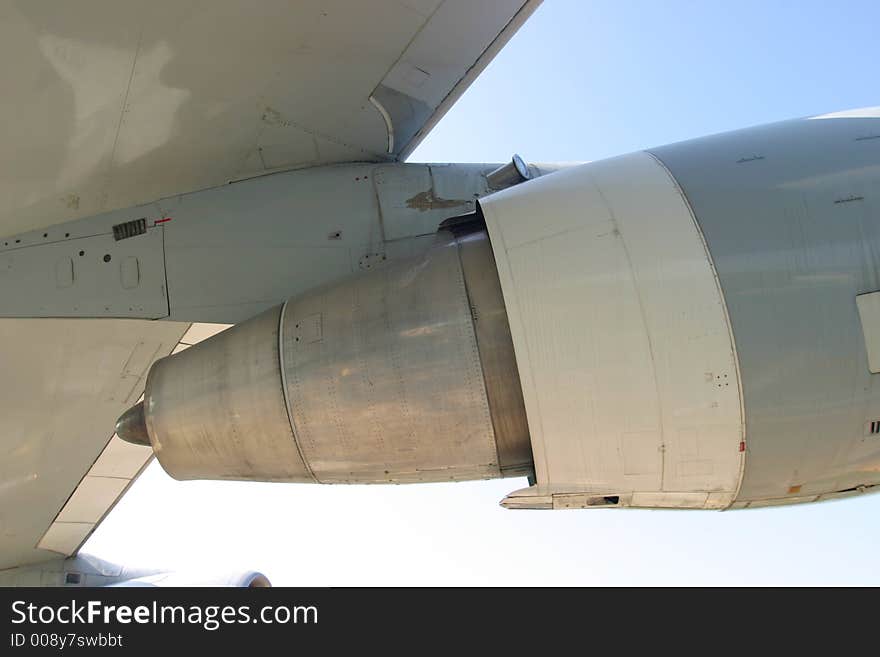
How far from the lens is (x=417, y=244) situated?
3648mm

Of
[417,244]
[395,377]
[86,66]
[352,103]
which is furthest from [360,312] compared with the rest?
[86,66]

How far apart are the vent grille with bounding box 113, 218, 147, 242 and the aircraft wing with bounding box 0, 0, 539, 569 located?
0.13 meters

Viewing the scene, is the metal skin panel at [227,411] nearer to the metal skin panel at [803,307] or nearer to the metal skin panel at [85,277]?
the metal skin panel at [85,277]

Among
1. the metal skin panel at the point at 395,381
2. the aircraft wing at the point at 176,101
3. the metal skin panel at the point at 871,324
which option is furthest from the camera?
the aircraft wing at the point at 176,101

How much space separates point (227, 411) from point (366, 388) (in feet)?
2.39

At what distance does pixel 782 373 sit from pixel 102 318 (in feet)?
10.8

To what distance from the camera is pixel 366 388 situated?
9.73 feet

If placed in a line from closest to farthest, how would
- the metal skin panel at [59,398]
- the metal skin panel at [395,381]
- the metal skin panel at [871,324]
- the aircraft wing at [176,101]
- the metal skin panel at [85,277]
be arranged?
the metal skin panel at [871,324] → the metal skin panel at [395,381] → the aircraft wing at [176,101] → the metal skin panel at [85,277] → the metal skin panel at [59,398]

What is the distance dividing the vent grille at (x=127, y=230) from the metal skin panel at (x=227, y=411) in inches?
30.6

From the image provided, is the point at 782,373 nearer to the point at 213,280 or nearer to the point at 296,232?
the point at 296,232

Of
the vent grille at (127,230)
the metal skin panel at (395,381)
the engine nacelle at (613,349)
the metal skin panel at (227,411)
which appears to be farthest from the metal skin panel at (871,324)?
the vent grille at (127,230)

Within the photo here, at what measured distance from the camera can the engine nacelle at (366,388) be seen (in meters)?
2.94

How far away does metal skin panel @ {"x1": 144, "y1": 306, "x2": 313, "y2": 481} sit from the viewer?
3139 mm

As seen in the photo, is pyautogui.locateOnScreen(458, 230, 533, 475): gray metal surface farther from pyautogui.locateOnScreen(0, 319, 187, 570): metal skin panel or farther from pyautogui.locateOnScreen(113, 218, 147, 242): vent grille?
pyautogui.locateOnScreen(0, 319, 187, 570): metal skin panel
